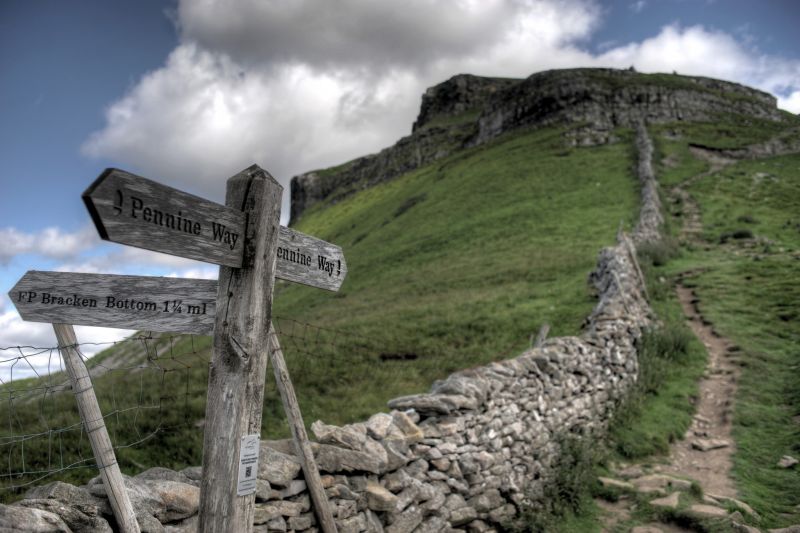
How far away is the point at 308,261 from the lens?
3.98 m

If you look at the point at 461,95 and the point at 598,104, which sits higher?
the point at 461,95

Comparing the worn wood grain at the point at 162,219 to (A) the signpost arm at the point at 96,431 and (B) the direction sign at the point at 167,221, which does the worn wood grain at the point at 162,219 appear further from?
(A) the signpost arm at the point at 96,431

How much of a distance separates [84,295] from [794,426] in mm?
10824

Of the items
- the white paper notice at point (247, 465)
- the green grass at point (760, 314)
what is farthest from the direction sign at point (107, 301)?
the green grass at point (760, 314)

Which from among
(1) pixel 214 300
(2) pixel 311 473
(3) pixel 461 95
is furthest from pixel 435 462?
(3) pixel 461 95

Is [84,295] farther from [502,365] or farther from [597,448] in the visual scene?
[597,448]

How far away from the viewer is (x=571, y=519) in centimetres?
726

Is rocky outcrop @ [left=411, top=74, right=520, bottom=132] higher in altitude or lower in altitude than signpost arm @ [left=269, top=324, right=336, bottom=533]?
higher

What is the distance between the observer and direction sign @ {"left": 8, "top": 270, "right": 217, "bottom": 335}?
138 inches

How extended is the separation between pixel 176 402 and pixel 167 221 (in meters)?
7.47

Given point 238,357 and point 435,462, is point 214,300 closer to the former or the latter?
point 238,357

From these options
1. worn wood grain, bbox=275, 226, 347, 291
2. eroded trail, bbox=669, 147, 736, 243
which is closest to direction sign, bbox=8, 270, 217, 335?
worn wood grain, bbox=275, 226, 347, 291

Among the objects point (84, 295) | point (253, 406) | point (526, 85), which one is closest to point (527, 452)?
point (253, 406)

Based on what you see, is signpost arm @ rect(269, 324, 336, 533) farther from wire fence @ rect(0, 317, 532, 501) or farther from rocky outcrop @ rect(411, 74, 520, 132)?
rocky outcrop @ rect(411, 74, 520, 132)
